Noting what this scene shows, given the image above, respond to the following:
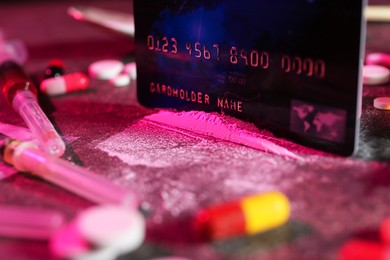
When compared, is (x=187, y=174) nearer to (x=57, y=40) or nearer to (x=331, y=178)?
(x=331, y=178)

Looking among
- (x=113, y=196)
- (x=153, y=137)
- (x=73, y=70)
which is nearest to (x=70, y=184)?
(x=113, y=196)

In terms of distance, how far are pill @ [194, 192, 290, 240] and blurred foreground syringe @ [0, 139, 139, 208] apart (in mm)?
98

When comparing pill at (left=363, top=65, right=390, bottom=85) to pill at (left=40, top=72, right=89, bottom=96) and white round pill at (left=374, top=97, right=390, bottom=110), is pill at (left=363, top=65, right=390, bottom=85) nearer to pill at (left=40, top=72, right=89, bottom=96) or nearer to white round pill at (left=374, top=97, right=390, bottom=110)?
white round pill at (left=374, top=97, right=390, bottom=110)

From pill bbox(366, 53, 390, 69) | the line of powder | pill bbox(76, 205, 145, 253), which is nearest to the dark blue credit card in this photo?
the line of powder

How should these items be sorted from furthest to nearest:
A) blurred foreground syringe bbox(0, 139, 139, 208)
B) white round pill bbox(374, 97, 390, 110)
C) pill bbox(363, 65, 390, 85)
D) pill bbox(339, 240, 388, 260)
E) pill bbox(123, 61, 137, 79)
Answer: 1. pill bbox(123, 61, 137, 79)
2. pill bbox(363, 65, 390, 85)
3. white round pill bbox(374, 97, 390, 110)
4. blurred foreground syringe bbox(0, 139, 139, 208)
5. pill bbox(339, 240, 388, 260)

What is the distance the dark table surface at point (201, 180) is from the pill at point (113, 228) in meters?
0.02

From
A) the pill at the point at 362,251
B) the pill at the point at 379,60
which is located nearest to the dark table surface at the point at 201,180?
the pill at the point at 362,251

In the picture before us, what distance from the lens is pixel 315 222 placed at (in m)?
0.56

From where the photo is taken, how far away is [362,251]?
1.61 feet

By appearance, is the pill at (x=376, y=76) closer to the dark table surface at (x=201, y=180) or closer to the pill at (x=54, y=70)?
the dark table surface at (x=201, y=180)

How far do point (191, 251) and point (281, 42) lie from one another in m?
0.30

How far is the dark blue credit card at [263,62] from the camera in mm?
640

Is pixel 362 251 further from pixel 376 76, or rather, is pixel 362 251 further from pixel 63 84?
pixel 63 84

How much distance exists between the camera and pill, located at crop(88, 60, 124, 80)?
106 cm
